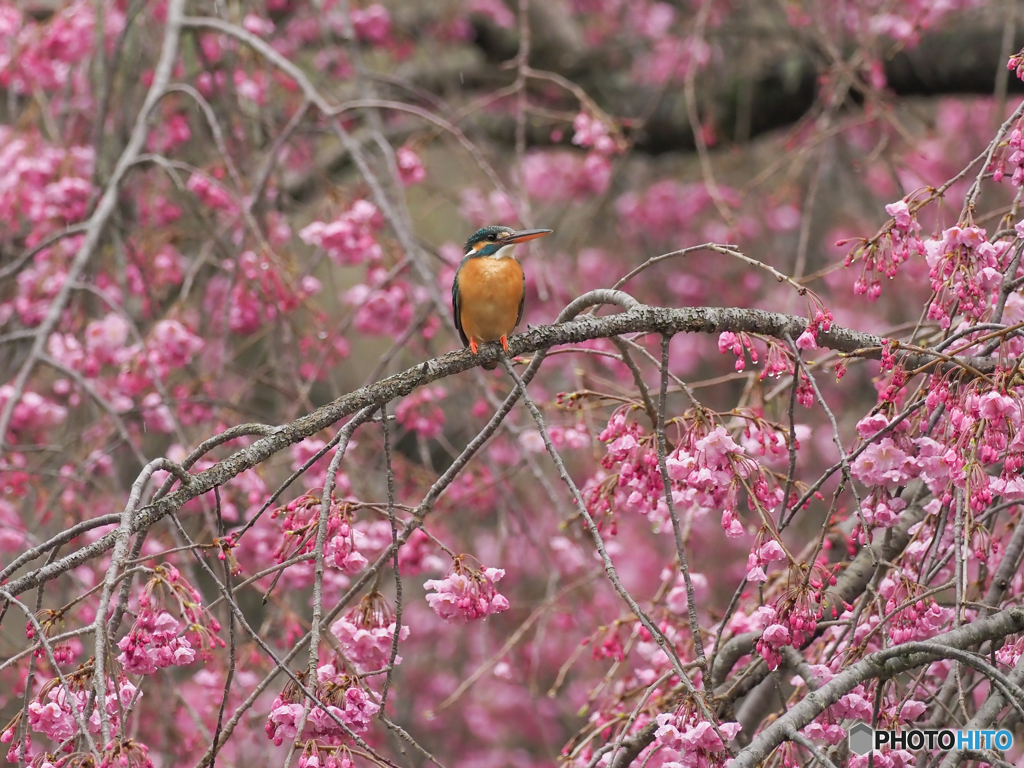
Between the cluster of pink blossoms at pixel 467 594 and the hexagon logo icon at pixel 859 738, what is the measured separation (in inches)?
26.3

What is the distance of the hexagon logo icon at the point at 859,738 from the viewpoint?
1942 mm

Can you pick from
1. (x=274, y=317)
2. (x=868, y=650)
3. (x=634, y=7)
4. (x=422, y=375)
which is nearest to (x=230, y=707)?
(x=274, y=317)

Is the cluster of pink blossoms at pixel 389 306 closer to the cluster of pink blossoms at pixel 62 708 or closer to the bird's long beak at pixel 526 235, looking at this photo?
the bird's long beak at pixel 526 235

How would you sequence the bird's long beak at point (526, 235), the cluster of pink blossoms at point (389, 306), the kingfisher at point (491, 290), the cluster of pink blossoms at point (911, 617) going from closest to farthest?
the cluster of pink blossoms at point (911, 617) < the bird's long beak at point (526, 235) < the kingfisher at point (491, 290) < the cluster of pink blossoms at point (389, 306)

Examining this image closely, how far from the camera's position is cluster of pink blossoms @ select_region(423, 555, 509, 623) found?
1934 millimetres

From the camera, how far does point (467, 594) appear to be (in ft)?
6.37

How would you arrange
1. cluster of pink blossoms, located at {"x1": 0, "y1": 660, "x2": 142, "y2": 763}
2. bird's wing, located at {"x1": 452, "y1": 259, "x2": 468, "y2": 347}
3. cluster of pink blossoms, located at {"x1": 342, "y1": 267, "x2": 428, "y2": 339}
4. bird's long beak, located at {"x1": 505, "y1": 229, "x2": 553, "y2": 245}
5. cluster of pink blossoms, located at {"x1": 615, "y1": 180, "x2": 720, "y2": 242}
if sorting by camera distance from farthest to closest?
cluster of pink blossoms, located at {"x1": 615, "y1": 180, "x2": 720, "y2": 242}, cluster of pink blossoms, located at {"x1": 342, "y1": 267, "x2": 428, "y2": 339}, bird's wing, located at {"x1": 452, "y1": 259, "x2": 468, "y2": 347}, bird's long beak, located at {"x1": 505, "y1": 229, "x2": 553, "y2": 245}, cluster of pink blossoms, located at {"x1": 0, "y1": 660, "x2": 142, "y2": 763}

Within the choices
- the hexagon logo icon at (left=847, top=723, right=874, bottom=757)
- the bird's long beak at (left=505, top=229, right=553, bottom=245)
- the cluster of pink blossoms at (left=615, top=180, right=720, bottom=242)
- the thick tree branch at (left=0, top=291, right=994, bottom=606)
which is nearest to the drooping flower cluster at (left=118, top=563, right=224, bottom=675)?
the thick tree branch at (left=0, top=291, right=994, bottom=606)

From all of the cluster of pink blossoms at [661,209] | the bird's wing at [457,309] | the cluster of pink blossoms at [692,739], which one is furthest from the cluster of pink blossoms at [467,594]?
the cluster of pink blossoms at [661,209]

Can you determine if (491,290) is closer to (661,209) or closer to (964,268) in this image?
(964,268)

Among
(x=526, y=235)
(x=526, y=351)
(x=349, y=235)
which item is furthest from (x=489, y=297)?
(x=526, y=351)

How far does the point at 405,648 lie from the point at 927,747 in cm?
461

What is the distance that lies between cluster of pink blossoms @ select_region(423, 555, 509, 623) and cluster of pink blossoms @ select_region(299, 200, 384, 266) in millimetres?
1609

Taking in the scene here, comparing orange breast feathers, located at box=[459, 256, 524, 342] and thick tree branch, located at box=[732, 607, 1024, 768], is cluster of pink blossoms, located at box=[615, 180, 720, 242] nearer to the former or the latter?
orange breast feathers, located at box=[459, 256, 524, 342]
